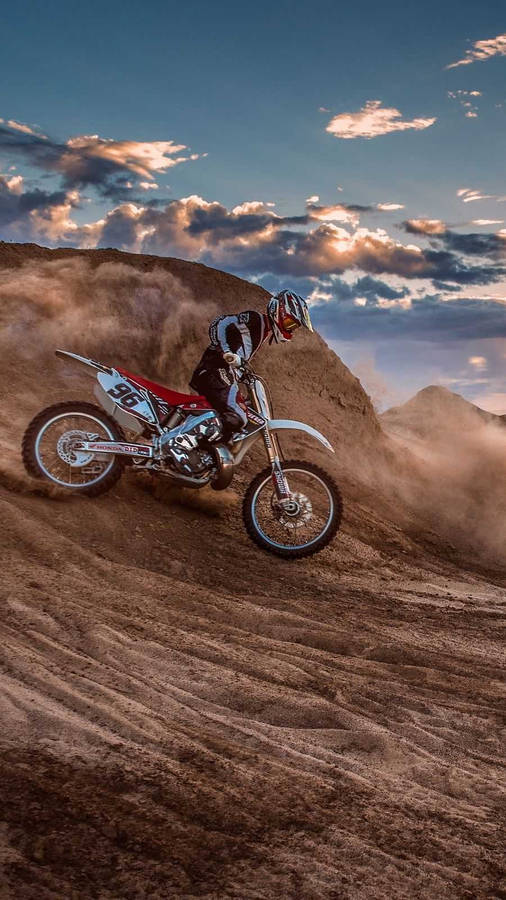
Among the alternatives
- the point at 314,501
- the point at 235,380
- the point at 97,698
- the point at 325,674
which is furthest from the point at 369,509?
the point at 97,698

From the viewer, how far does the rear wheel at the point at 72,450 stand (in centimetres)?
807

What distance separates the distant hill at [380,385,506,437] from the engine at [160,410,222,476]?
34.6 ft

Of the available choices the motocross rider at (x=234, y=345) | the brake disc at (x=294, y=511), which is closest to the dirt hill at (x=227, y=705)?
the brake disc at (x=294, y=511)

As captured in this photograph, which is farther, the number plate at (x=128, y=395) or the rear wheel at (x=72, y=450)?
the number plate at (x=128, y=395)

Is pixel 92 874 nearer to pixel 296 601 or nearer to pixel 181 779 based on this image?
pixel 181 779

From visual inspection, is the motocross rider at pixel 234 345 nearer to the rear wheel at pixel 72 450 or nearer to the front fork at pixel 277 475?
the front fork at pixel 277 475

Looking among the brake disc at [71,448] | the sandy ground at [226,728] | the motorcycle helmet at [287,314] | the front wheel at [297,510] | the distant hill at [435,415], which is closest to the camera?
the sandy ground at [226,728]

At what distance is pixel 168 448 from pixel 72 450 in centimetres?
107

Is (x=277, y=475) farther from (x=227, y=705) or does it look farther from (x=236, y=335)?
(x=227, y=705)

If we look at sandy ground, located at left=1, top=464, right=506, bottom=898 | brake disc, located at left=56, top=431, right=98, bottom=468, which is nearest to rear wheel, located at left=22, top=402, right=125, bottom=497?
brake disc, located at left=56, top=431, right=98, bottom=468

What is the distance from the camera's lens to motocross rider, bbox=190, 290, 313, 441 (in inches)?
328

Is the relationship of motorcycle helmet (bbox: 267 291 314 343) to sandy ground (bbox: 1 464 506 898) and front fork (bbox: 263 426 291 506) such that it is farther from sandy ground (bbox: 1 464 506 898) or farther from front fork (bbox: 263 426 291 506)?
sandy ground (bbox: 1 464 506 898)

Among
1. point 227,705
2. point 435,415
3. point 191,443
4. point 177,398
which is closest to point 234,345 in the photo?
point 177,398

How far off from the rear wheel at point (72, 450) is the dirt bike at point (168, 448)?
11mm
